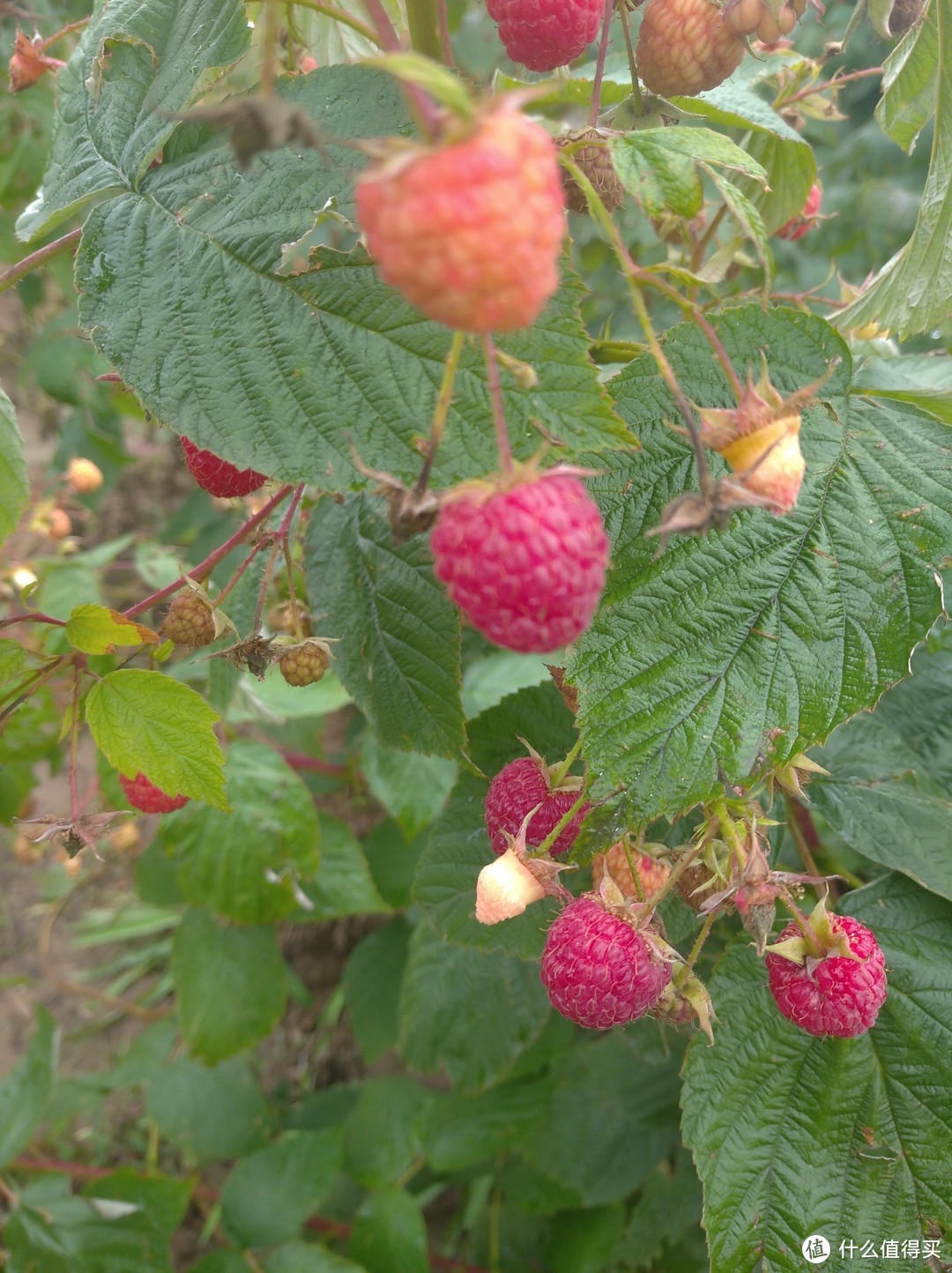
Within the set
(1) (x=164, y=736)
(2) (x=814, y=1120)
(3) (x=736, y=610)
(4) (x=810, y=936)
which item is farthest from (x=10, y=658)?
(2) (x=814, y=1120)

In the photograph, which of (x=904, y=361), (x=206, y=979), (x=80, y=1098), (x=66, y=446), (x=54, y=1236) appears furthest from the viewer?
(x=66, y=446)

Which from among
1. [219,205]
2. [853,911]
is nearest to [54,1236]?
[853,911]

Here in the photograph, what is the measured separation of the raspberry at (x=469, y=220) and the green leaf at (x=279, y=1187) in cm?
144

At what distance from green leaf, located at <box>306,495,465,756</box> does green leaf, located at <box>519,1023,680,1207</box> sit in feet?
2.65

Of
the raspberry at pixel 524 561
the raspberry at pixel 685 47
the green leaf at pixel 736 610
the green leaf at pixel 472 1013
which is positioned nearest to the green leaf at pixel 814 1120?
the green leaf at pixel 736 610

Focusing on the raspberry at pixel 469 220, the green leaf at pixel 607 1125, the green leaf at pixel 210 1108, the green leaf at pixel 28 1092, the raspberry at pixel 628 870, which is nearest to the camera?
the raspberry at pixel 469 220

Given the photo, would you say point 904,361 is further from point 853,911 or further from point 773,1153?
point 773,1153

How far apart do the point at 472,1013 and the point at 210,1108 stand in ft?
2.45

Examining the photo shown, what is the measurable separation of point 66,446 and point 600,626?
6.94 ft

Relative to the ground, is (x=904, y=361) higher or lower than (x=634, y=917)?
higher

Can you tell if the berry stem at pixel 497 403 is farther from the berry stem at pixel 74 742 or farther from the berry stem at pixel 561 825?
the berry stem at pixel 74 742

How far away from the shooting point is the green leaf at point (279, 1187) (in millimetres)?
1391

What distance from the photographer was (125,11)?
2.50 ft

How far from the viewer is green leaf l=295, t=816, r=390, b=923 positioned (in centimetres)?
152
